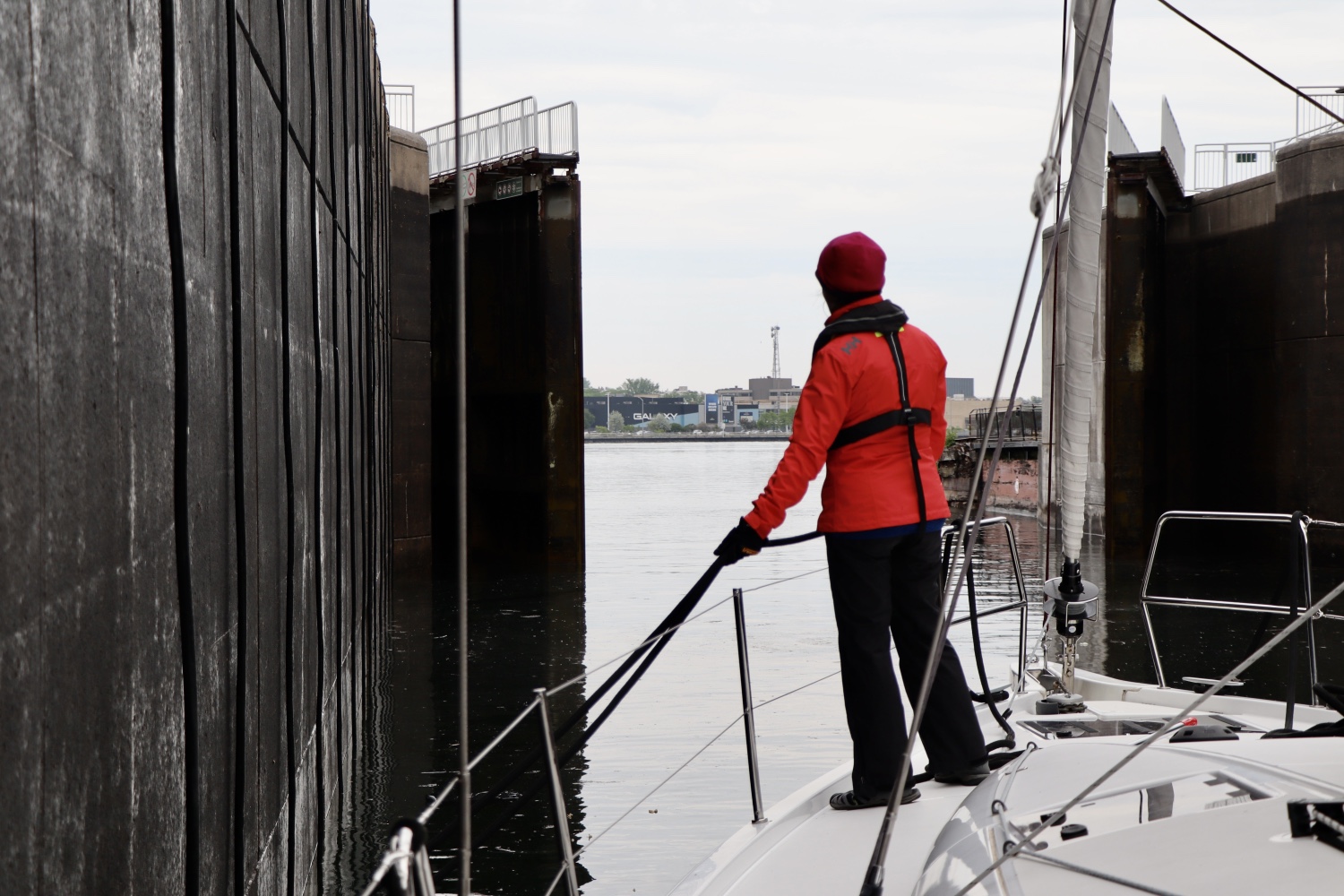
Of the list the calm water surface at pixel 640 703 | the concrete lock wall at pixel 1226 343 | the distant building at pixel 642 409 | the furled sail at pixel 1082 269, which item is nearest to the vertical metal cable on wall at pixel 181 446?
the calm water surface at pixel 640 703

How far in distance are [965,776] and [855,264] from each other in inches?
62.7

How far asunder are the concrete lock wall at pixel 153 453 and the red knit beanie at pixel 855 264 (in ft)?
5.67

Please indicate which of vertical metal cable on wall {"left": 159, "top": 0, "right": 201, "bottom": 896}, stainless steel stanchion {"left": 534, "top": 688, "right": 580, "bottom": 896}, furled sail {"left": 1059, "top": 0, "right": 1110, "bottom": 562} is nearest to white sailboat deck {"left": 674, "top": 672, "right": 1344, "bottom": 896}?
stainless steel stanchion {"left": 534, "top": 688, "right": 580, "bottom": 896}

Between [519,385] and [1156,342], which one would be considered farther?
[1156,342]

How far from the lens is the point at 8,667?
1.71 metres

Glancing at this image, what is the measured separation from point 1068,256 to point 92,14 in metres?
4.04

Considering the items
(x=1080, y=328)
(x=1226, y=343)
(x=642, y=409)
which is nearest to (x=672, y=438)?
(x=642, y=409)

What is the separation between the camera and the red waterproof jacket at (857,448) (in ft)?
11.4

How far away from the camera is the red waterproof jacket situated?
3.49 metres

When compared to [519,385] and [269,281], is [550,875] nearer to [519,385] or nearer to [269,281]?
[269,281]

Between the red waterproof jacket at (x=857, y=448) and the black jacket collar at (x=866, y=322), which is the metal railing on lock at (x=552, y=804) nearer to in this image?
the red waterproof jacket at (x=857, y=448)

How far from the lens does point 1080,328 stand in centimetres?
511

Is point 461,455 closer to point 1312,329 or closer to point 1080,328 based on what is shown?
point 1080,328

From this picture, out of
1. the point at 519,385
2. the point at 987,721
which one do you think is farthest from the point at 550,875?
the point at 519,385
